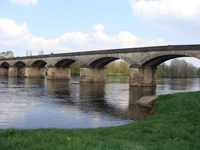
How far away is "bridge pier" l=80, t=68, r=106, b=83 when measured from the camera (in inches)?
1761

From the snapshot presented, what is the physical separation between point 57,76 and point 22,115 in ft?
145

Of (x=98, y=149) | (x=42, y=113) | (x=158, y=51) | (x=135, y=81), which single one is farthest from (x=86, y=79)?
(x=98, y=149)

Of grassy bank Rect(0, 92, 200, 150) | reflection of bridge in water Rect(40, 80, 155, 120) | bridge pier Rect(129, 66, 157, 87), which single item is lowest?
reflection of bridge in water Rect(40, 80, 155, 120)

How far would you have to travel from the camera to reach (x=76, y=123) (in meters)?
10.2

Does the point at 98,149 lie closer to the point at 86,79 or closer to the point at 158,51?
the point at 158,51

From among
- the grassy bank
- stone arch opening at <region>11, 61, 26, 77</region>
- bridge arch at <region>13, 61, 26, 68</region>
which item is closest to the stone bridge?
bridge arch at <region>13, 61, 26, 68</region>

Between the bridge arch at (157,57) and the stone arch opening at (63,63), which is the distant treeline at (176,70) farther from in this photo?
the bridge arch at (157,57)

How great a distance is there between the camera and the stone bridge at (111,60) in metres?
31.8

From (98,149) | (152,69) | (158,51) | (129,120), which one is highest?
(158,51)

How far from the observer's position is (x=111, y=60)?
1794 inches

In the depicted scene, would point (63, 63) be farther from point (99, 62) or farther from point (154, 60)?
point (154, 60)

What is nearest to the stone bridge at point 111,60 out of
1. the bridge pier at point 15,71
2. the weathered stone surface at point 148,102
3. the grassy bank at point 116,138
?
the bridge pier at point 15,71

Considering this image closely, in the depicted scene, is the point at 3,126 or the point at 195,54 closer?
the point at 3,126

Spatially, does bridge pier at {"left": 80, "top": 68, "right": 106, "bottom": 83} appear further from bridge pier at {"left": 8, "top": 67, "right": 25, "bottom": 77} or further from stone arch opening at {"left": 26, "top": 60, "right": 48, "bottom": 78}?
bridge pier at {"left": 8, "top": 67, "right": 25, "bottom": 77}
